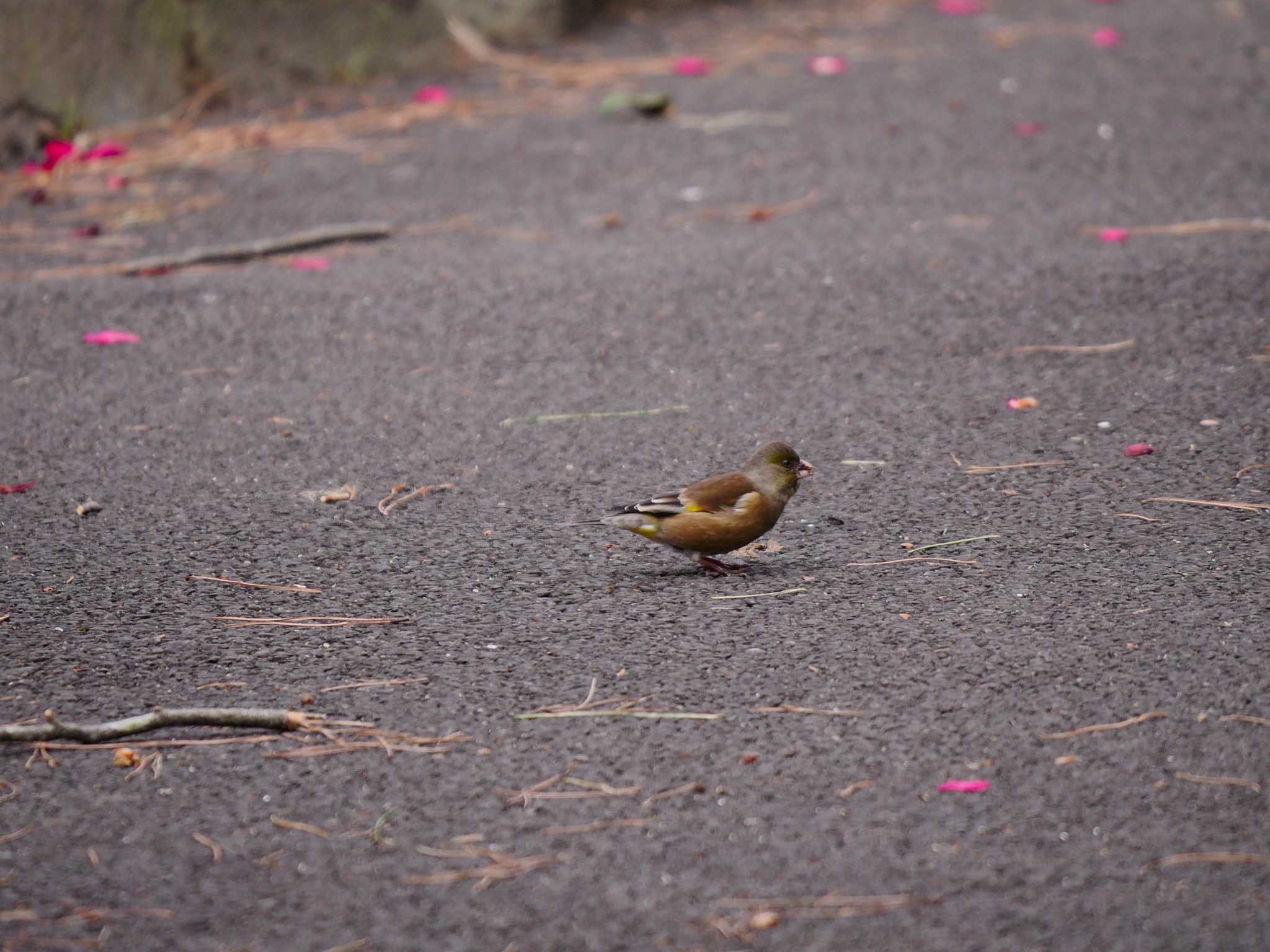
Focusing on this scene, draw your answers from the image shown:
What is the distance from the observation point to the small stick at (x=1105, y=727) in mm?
2949

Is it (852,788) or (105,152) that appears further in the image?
(105,152)

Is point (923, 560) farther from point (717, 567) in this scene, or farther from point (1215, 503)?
point (1215, 503)

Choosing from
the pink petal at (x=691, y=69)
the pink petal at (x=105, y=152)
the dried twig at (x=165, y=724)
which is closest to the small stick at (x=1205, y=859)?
the dried twig at (x=165, y=724)

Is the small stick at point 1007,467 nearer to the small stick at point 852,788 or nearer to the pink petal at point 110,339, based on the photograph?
the small stick at point 852,788

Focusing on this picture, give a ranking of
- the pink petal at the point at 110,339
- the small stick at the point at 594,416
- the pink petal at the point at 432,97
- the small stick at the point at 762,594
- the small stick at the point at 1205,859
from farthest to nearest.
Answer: the pink petal at the point at 432,97 → the pink petal at the point at 110,339 → the small stick at the point at 594,416 → the small stick at the point at 762,594 → the small stick at the point at 1205,859

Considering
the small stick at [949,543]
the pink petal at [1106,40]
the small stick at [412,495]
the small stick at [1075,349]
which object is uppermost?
the pink petal at [1106,40]

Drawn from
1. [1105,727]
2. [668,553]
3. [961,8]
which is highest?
[961,8]

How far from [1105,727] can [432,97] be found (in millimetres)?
7547

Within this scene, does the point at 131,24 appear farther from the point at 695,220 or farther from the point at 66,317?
the point at 695,220

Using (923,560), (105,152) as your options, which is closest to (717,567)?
(923,560)

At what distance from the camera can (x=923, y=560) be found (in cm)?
383

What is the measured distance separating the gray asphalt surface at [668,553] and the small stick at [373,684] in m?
0.03

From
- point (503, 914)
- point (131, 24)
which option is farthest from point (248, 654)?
point (131, 24)

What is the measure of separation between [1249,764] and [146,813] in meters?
2.27
